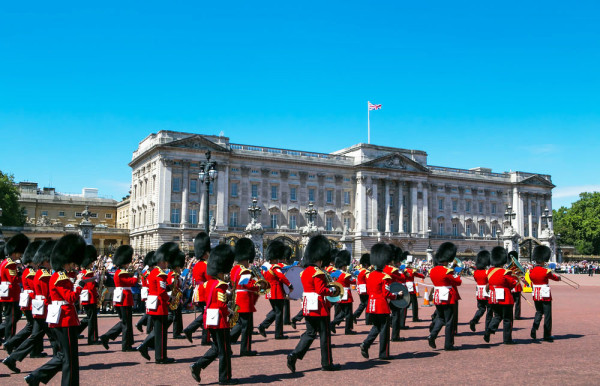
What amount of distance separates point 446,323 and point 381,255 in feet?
7.07

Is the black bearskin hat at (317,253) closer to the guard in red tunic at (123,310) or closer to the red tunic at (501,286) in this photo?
the guard in red tunic at (123,310)

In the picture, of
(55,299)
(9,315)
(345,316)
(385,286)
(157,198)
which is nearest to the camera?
(55,299)

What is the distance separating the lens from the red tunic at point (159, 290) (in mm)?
10625

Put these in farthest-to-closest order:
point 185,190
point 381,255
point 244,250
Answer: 1. point 185,190
2. point 381,255
3. point 244,250

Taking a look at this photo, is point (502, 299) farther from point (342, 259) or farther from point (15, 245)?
point (15, 245)

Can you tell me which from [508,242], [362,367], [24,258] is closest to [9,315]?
[24,258]

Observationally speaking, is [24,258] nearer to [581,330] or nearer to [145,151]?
[581,330]

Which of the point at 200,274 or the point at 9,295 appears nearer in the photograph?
the point at 9,295

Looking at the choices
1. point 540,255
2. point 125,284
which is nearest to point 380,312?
point 540,255

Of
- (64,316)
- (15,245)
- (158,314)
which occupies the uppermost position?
(15,245)

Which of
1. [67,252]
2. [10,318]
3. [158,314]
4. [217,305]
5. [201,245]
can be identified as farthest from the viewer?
[201,245]

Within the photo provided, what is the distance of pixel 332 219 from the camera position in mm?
71188

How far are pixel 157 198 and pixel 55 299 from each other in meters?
54.0

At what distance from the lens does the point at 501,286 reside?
41.1 feet
